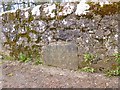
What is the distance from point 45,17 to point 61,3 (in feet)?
1.18

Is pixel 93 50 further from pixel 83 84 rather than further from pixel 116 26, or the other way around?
pixel 83 84

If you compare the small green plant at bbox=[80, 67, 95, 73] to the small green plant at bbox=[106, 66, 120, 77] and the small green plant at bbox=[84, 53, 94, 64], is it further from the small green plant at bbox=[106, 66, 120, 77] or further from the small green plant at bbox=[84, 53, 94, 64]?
the small green plant at bbox=[106, 66, 120, 77]

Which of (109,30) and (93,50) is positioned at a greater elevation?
(109,30)

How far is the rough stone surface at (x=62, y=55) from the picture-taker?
361cm

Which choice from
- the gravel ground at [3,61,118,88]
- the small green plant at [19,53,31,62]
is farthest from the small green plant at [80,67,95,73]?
the small green plant at [19,53,31,62]

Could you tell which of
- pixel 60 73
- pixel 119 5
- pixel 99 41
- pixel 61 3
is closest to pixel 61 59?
pixel 60 73

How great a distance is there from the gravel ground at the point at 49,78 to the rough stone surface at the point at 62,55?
0.35ft

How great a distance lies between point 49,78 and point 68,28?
902 millimetres

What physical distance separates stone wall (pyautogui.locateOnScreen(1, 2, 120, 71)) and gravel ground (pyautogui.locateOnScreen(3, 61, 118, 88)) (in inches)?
13.1

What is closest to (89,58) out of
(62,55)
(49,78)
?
(62,55)

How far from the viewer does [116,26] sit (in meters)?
3.37

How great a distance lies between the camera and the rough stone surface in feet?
11.8

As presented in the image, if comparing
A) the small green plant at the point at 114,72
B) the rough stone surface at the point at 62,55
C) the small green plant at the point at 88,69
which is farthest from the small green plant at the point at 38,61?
the small green plant at the point at 114,72

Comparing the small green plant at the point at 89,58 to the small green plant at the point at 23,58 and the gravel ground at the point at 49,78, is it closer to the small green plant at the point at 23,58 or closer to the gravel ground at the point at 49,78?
the gravel ground at the point at 49,78
